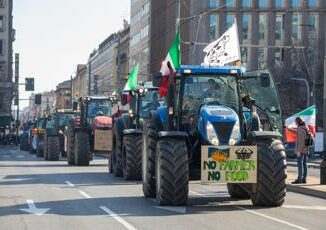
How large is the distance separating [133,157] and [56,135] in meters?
16.4

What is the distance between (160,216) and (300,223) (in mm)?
2366

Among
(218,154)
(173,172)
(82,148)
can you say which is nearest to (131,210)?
(173,172)

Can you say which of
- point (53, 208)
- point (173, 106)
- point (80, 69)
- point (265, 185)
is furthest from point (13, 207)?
point (80, 69)

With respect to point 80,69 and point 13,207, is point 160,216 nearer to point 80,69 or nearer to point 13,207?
point 13,207

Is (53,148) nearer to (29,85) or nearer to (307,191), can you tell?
(307,191)

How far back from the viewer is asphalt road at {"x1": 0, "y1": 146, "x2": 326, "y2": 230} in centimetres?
1273

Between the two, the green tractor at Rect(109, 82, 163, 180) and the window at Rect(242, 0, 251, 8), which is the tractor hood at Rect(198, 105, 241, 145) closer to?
the green tractor at Rect(109, 82, 163, 180)

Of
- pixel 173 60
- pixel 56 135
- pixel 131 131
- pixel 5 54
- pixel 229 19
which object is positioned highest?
pixel 229 19

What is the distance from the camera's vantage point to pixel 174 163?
48.3 ft

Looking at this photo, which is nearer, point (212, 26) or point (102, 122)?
point (102, 122)

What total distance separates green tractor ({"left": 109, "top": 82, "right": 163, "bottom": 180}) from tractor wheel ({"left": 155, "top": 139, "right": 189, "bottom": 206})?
24.3 feet

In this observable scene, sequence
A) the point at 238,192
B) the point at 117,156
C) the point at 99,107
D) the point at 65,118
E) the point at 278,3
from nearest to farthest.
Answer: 1. the point at 238,192
2. the point at 117,156
3. the point at 99,107
4. the point at 65,118
5. the point at 278,3

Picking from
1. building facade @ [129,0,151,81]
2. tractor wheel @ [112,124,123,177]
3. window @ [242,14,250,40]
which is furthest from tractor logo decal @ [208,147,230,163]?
building facade @ [129,0,151,81]

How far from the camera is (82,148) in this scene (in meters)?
31.0
